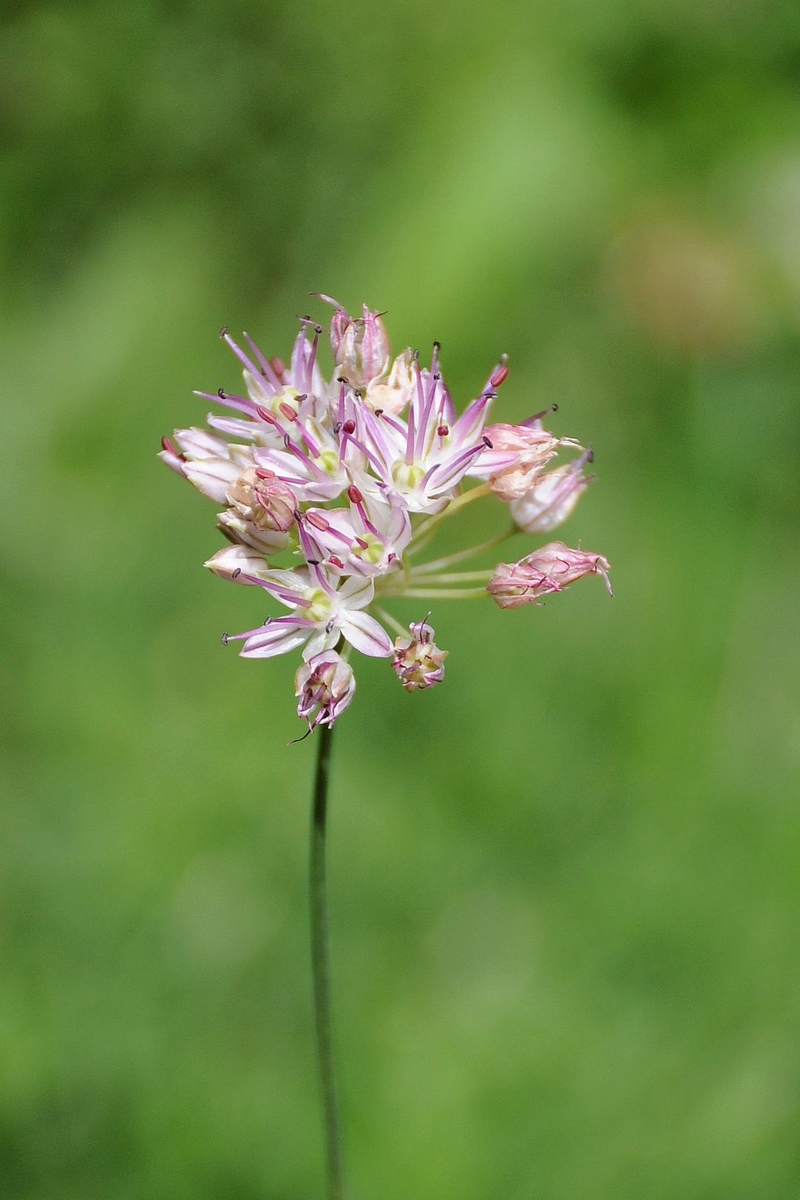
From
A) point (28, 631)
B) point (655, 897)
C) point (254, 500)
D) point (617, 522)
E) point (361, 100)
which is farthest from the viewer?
point (361, 100)

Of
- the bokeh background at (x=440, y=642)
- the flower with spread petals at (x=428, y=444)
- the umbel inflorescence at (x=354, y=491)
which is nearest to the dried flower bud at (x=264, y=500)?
the umbel inflorescence at (x=354, y=491)

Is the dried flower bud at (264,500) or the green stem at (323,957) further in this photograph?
the dried flower bud at (264,500)

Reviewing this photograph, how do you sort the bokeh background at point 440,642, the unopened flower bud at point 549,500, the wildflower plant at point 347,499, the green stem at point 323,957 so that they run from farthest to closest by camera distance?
the bokeh background at point 440,642 < the unopened flower bud at point 549,500 < the wildflower plant at point 347,499 < the green stem at point 323,957

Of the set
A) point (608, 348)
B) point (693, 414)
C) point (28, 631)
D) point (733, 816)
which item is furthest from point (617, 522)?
point (28, 631)

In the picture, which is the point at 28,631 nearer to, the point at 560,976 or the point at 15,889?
the point at 15,889

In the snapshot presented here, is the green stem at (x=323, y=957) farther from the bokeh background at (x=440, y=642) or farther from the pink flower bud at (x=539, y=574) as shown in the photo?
the bokeh background at (x=440, y=642)

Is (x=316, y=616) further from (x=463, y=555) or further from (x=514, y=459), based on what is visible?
(x=514, y=459)
